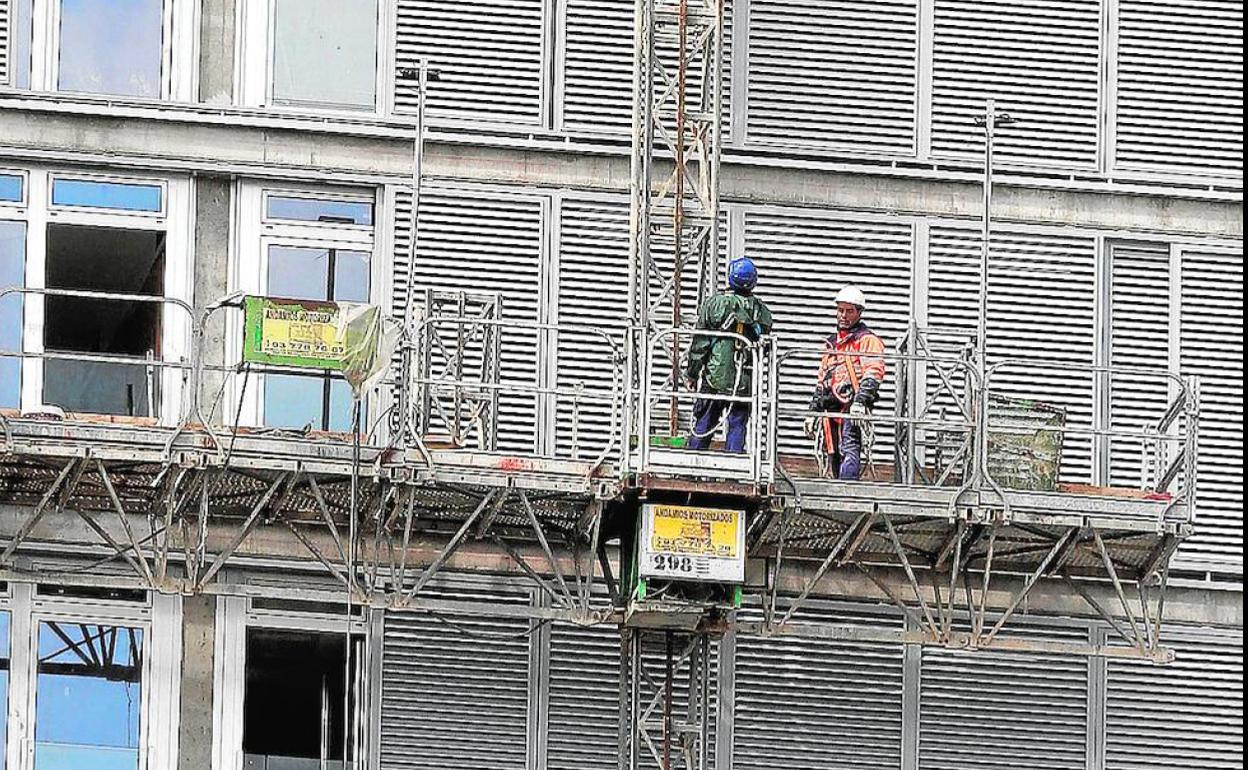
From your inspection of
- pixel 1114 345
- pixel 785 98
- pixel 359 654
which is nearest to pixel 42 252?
pixel 359 654

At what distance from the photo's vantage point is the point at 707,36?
39.3 m

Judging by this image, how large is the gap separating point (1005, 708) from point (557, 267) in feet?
19.4

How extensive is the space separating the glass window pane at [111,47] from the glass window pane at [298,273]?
6.46 ft

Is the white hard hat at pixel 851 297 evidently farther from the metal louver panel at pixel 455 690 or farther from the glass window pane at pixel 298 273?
the glass window pane at pixel 298 273

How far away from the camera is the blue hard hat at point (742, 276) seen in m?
36.7

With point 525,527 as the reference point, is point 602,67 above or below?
above

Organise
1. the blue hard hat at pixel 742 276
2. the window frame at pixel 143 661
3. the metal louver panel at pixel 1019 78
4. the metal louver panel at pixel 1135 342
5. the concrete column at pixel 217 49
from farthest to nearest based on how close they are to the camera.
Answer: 1. the metal louver panel at pixel 1019 78
2. the metal louver panel at pixel 1135 342
3. the concrete column at pixel 217 49
4. the window frame at pixel 143 661
5. the blue hard hat at pixel 742 276

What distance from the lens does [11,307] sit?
127ft

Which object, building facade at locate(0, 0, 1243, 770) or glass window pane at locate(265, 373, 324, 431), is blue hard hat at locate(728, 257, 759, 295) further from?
glass window pane at locate(265, 373, 324, 431)

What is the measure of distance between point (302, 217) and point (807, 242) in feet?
15.8

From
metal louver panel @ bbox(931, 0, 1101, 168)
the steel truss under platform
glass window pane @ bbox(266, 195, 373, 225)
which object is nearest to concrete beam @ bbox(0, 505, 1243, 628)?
the steel truss under platform

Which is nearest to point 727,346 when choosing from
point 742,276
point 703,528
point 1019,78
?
point 742,276

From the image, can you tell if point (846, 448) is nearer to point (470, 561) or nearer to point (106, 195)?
point (470, 561)

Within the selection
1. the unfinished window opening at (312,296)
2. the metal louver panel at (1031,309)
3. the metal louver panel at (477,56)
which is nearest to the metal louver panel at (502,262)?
the unfinished window opening at (312,296)
